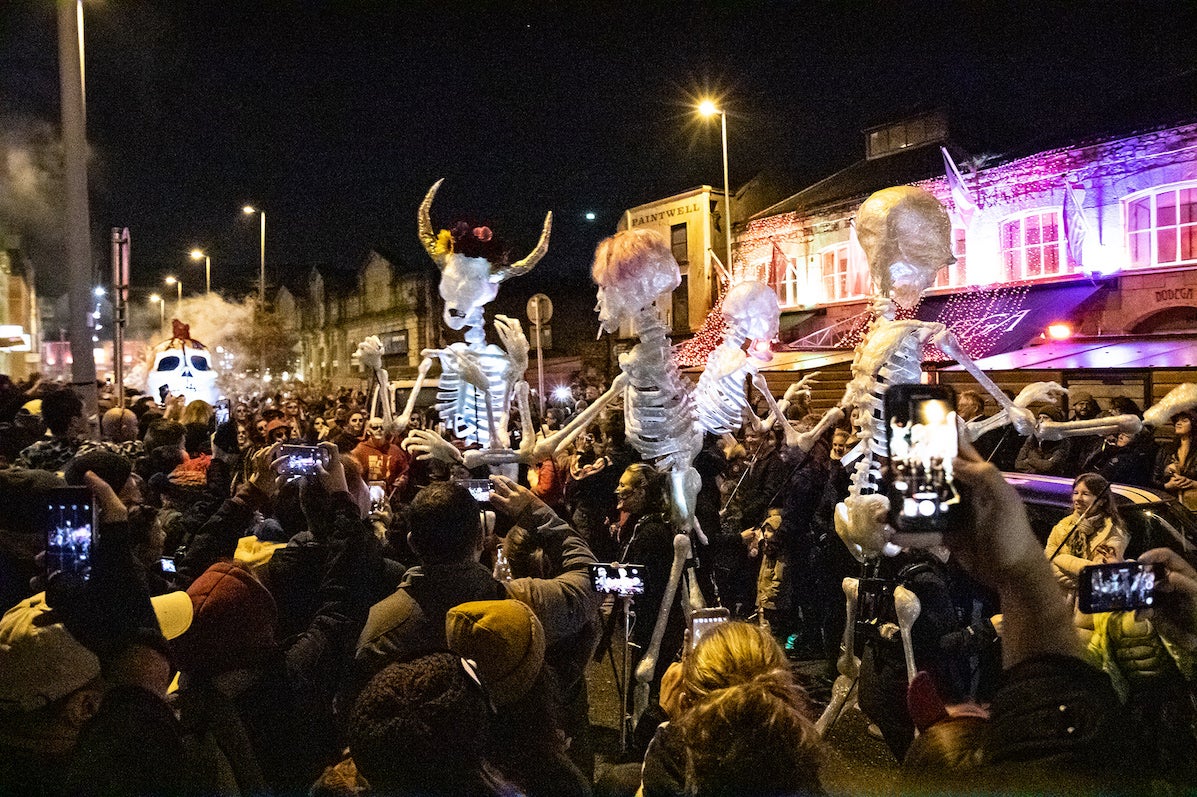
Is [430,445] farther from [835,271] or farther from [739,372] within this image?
[835,271]

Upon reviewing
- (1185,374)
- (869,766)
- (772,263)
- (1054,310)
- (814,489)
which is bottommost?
(869,766)

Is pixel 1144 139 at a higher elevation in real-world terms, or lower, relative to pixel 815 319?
higher

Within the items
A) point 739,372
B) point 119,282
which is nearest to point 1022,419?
point 739,372

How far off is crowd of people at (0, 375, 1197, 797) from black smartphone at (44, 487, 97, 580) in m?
0.03

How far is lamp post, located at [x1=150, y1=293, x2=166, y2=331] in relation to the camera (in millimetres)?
46497

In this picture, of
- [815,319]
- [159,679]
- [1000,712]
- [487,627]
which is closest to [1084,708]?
[1000,712]

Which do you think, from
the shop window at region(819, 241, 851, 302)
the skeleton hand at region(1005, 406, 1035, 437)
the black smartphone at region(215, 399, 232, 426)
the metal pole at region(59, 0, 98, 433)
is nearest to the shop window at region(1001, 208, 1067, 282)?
the shop window at region(819, 241, 851, 302)

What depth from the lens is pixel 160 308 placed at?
163 feet

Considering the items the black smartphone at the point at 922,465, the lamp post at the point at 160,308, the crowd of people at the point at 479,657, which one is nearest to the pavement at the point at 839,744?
the crowd of people at the point at 479,657

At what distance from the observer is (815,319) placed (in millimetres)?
22500

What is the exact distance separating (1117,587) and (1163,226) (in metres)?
15.7

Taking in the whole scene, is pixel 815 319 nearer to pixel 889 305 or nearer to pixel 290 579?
pixel 889 305

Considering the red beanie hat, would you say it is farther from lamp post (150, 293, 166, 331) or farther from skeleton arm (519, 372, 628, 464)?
lamp post (150, 293, 166, 331)

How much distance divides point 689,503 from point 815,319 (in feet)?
58.5
